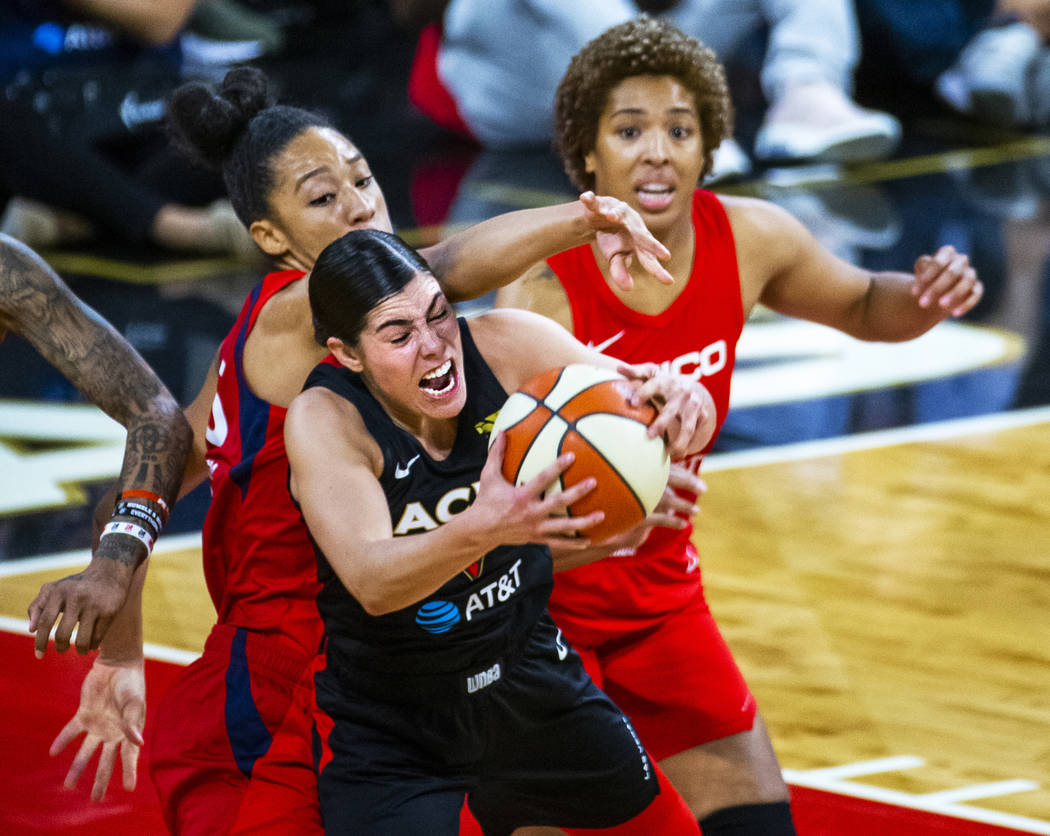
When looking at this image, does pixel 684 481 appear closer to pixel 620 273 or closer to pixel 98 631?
pixel 620 273

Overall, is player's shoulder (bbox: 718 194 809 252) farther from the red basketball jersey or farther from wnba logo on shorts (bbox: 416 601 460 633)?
wnba logo on shorts (bbox: 416 601 460 633)

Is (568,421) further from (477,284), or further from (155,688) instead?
(155,688)

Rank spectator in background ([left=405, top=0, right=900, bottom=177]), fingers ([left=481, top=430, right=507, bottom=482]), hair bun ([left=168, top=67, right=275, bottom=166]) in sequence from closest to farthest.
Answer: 1. fingers ([left=481, top=430, right=507, bottom=482])
2. hair bun ([left=168, top=67, right=275, bottom=166])
3. spectator in background ([left=405, top=0, right=900, bottom=177])

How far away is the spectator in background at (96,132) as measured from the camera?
8672 mm

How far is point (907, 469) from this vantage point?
5.72 meters

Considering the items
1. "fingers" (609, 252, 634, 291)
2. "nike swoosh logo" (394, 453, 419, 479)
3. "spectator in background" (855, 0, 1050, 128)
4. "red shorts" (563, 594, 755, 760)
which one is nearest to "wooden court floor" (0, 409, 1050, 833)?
"red shorts" (563, 594, 755, 760)

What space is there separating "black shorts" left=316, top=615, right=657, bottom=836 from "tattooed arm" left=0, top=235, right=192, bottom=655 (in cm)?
58

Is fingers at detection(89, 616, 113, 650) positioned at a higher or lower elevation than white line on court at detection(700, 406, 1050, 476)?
higher

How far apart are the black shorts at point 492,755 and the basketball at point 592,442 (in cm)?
37

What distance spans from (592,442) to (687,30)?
29.0 ft

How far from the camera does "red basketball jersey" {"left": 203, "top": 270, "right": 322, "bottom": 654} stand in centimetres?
312

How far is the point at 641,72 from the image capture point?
3.65 meters

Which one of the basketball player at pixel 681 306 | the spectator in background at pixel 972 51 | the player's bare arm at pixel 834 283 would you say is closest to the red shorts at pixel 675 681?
A: the basketball player at pixel 681 306

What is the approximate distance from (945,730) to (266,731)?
75.4 inches
